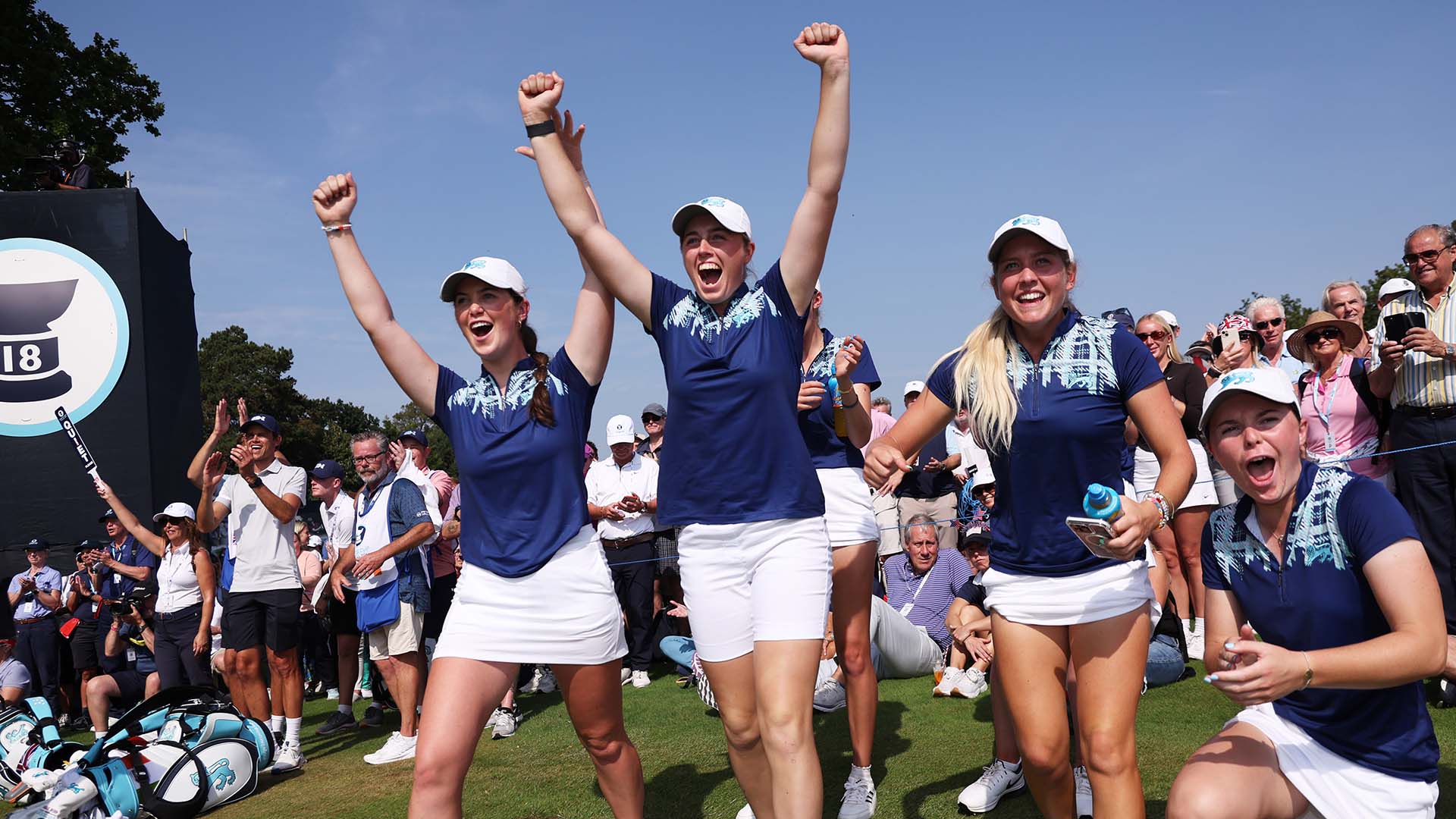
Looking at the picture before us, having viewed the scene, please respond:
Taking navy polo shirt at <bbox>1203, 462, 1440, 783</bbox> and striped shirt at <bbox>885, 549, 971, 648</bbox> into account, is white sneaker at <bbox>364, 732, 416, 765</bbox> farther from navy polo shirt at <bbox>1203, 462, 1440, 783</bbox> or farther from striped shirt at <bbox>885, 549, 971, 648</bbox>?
navy polo shirt at <bbox>1203, 462, 1440, 783</bbox>

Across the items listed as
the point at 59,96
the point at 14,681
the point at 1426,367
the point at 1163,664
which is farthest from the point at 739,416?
the point at 59,96

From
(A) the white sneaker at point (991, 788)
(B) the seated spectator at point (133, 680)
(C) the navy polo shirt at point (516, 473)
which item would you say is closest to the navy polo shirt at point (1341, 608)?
(A) the white sneaker at point (991, 788)

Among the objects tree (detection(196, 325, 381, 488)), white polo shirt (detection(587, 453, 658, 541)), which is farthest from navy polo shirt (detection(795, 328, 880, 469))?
tree (detection(196, 325, 381, 488))

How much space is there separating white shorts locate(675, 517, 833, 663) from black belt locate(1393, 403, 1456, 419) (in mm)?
4494

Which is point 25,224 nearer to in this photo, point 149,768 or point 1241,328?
point 149,768

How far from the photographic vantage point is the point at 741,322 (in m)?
3.43

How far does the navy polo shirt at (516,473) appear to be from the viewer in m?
3.65

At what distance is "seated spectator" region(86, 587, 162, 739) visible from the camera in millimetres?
9164

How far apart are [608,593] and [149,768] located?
3740 millimetres

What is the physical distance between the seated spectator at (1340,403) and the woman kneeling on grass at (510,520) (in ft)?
16.0

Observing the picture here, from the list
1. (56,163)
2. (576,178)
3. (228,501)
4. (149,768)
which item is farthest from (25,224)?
(576,178)

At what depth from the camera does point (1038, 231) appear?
10.5 ft

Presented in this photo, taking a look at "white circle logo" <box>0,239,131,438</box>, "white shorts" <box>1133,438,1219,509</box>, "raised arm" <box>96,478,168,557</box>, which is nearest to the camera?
"white shorts" <box>1133,438,1219,509</box>

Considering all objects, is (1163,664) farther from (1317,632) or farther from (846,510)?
(1317,632)
